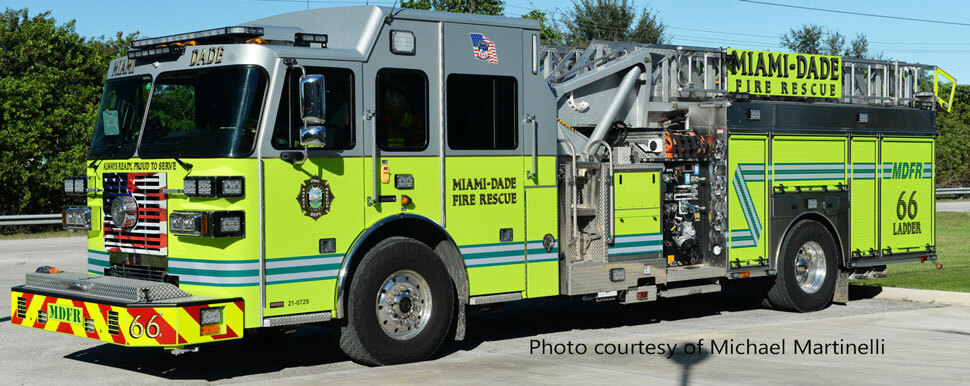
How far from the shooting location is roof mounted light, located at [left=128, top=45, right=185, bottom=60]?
8.91 metres

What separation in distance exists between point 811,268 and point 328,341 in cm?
593

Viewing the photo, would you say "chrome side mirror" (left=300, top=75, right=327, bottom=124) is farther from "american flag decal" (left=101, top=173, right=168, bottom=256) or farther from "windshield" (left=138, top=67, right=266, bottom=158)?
"american flag decal" (left=101, top=173, right=168, bottom=256)

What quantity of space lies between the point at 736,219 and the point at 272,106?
5.89m

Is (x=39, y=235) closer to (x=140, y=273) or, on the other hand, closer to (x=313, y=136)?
(x=140, y=273)

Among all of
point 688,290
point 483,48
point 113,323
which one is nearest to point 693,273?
point 688,290

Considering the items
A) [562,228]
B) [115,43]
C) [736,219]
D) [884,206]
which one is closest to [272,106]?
[562,228]

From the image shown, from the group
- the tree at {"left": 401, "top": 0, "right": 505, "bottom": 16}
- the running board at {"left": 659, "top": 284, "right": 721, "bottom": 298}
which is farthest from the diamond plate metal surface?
the tree at {"left": 401, "top": 0, "right": 505, "bottom": 16}

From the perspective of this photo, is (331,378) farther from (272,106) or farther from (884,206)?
(884,206)

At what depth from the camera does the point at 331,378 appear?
856 cm

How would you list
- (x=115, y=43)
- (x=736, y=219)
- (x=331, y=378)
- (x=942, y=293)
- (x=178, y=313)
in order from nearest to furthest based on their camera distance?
1. (x=178, y=313)
2. (x=331, y=378)
3. (x=736, y=219)
4. (x=942, y=293)
5. (x=115, y=43)

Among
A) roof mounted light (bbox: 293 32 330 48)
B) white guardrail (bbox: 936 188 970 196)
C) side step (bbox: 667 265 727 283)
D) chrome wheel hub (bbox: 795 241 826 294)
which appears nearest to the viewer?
roof mounted light (bbox: 293 32 330 48)

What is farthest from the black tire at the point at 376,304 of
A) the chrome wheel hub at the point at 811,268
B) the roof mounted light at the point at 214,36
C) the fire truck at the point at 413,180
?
the chrome wheel hub at the point at 811,268

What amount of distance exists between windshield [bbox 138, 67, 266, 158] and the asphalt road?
184 centimetres

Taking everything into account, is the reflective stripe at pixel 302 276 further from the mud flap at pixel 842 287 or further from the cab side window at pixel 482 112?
the mud flap at pixel 842 287
